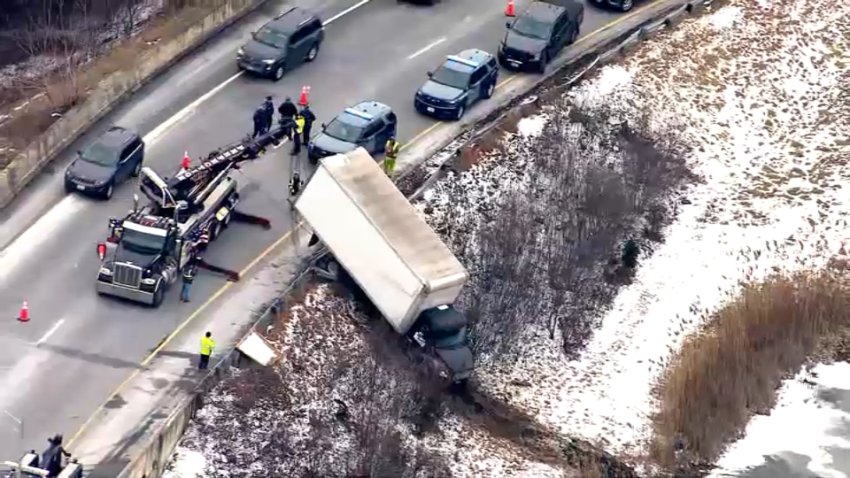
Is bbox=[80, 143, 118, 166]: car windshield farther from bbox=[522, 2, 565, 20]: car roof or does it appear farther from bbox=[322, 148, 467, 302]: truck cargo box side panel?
bbox=[522, 2, 565, 20]: car roof

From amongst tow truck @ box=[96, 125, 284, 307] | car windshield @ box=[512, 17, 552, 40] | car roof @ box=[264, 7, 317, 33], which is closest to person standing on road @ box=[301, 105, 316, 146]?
tow truck @ box=[96, 125, 284, 307]

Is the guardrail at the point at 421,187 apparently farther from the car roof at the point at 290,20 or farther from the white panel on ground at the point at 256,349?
the car roof at the point at 290,20

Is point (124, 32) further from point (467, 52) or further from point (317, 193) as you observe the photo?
point (317, 193)

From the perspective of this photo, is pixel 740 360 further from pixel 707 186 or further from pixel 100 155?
pixel 100 155

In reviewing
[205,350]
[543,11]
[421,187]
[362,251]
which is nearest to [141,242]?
[205,350]

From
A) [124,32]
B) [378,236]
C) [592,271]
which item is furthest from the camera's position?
[124,32]

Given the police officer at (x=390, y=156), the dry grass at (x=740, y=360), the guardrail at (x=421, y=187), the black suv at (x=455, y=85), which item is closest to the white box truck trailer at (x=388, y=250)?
the guardrail at (x=421, y=187)

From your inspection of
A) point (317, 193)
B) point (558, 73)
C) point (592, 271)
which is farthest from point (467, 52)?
point (317, 193)
